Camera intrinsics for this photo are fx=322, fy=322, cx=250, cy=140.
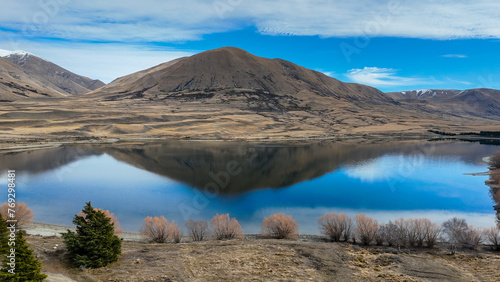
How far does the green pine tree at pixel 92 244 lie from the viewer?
1864 cm

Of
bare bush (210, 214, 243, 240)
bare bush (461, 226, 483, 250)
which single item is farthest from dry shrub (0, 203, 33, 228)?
bare bush (461, 226, 483, 250)

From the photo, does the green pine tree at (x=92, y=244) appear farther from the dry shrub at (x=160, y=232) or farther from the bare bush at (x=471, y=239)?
the bare bush at (x=471, y=239)

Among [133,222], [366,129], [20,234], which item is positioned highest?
[366,129]

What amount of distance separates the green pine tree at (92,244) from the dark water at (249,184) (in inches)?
448

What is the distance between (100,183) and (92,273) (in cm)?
3546

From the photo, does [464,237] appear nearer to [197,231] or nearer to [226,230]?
[226,230]

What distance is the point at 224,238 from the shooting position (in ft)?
88.0

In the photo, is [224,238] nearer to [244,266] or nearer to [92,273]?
[244,266]

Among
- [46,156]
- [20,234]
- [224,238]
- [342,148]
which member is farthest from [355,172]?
[46,156]

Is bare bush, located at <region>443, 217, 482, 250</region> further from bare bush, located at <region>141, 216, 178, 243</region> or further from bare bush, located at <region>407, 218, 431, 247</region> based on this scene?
bare bush, located at <region>141, 216, 178, 243</region>

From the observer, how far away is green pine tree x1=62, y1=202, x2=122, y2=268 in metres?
18.6

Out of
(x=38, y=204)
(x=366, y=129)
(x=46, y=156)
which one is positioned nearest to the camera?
(x=38, y=204)

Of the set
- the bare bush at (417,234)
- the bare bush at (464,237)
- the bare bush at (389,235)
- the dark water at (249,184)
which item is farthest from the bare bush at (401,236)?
the dark water at (249,184)

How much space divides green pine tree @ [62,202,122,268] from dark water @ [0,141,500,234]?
11.4 metres
